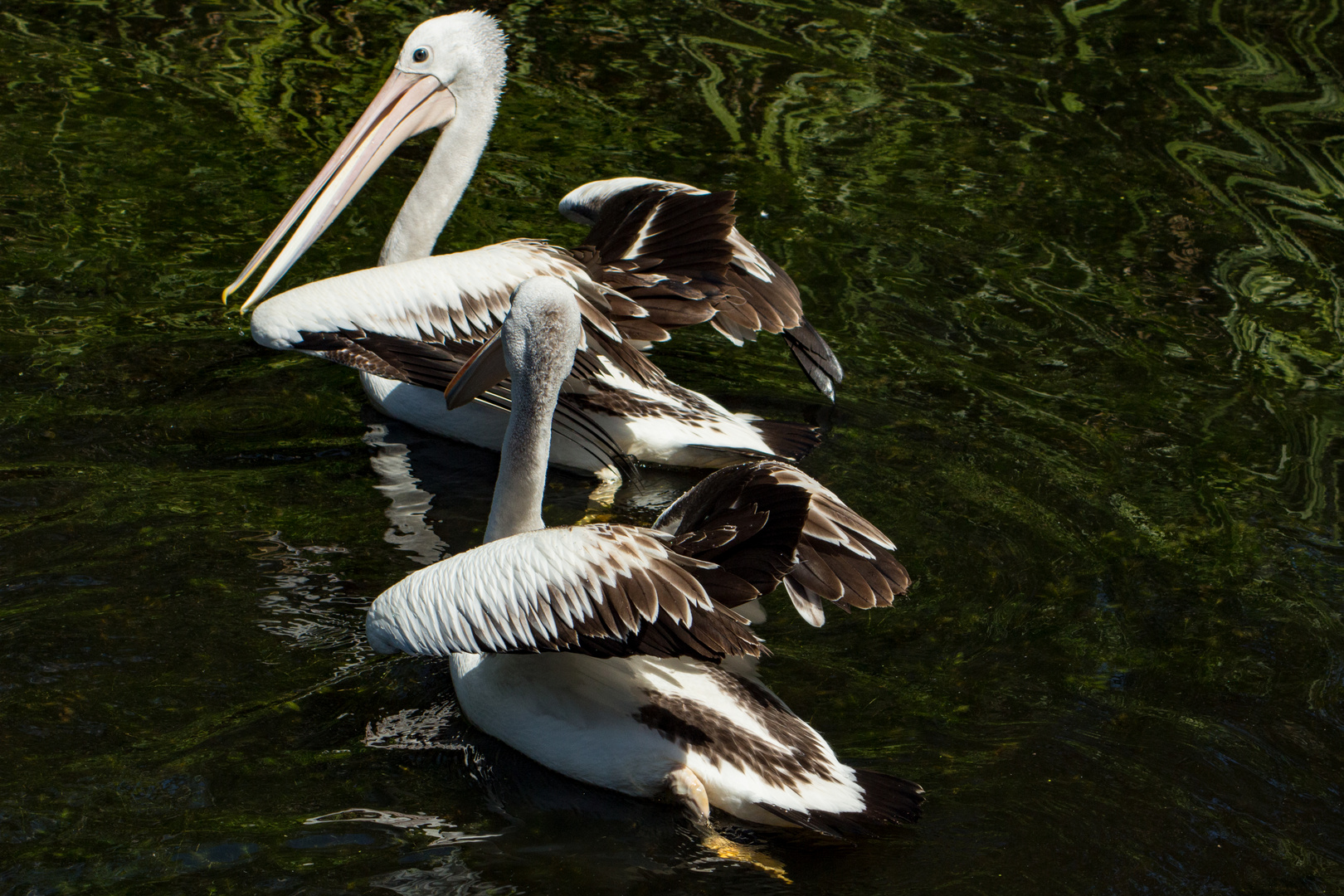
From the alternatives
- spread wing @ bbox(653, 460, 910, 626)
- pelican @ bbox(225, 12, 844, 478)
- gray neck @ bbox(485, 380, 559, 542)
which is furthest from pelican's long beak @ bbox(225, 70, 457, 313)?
spread wing @ bbox(653, 460, 910, 626)

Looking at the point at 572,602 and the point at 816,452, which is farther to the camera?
the point at 816,452

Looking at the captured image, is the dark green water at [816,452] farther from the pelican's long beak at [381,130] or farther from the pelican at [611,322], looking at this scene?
the pelican's long beak at [381,130]

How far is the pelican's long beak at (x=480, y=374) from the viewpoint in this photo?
3.42 metres

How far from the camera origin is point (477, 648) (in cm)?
273

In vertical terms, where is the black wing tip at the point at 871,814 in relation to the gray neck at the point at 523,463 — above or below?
below

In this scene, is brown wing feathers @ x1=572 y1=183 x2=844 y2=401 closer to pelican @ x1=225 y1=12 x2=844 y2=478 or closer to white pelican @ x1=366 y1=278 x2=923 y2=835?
pelican @ x1=225 y1=12 x2=844 y2=478

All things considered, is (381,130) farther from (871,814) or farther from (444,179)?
(871,814)

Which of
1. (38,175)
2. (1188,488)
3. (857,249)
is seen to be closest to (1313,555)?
(1188,488)

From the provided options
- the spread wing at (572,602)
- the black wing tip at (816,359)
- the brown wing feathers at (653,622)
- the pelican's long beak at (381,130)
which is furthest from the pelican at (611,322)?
the brown wing feathers at (653,622)

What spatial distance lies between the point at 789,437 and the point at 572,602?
5.82 ft

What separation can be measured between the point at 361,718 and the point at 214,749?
12.3 inches

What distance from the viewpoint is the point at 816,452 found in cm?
436

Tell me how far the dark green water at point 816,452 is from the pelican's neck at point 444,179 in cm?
51

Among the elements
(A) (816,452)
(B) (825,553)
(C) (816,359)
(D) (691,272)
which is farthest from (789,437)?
(B) (825,553)
